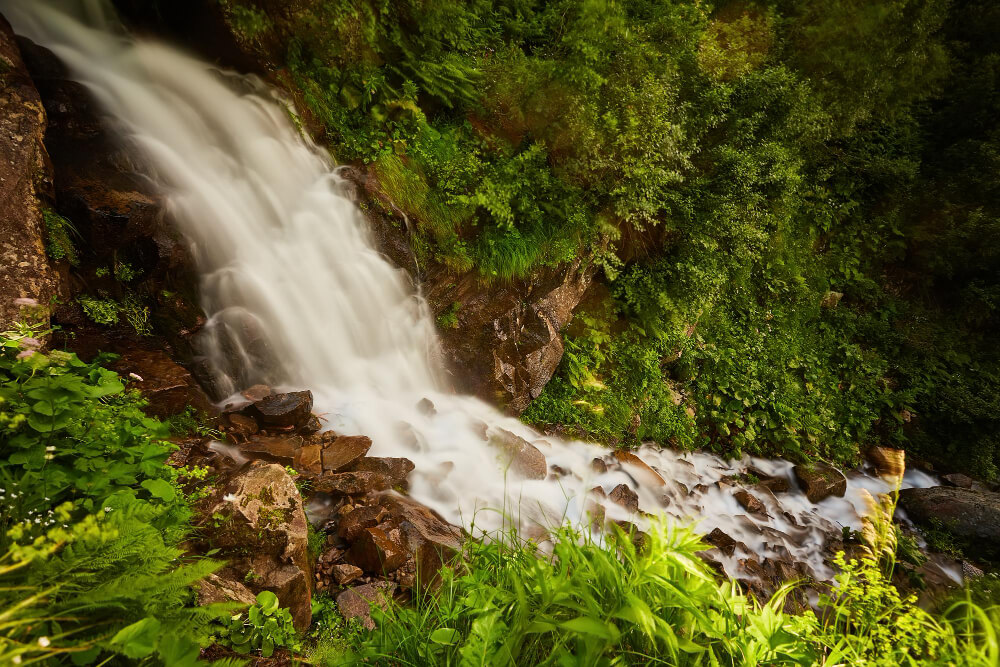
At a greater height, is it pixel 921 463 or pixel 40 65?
pixel 40 65

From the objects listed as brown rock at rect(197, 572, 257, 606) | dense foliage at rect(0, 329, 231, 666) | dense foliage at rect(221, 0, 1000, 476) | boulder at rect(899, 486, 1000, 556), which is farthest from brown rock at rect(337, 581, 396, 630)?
boulder at rect(899, 486, 1000, 556)

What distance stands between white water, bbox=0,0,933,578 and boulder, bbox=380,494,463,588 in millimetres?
342

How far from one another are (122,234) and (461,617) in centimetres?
434

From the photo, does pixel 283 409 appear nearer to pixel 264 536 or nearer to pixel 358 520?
pixel 358 520

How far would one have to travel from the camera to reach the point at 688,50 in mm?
6641

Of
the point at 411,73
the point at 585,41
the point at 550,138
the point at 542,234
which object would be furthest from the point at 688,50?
the point at 411,73

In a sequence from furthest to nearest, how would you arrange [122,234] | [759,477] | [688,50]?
1. [759,477]
2. [688,50]
3. [122,234]

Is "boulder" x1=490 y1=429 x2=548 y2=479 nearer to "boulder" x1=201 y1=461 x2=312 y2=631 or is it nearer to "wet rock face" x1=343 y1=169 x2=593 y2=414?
"wet rock face" x1=343 y1=169 x2=593 y2=414

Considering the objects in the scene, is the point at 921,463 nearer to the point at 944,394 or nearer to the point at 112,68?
the point at 944,394

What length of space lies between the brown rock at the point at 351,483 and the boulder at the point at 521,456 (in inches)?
77.0

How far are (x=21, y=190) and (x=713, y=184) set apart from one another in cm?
844

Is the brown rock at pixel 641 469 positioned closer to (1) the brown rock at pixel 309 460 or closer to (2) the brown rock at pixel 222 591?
(1) the brown rock at pixel 309 460

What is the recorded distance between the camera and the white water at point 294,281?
14.4ft

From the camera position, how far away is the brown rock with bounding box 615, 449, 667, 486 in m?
6.45
